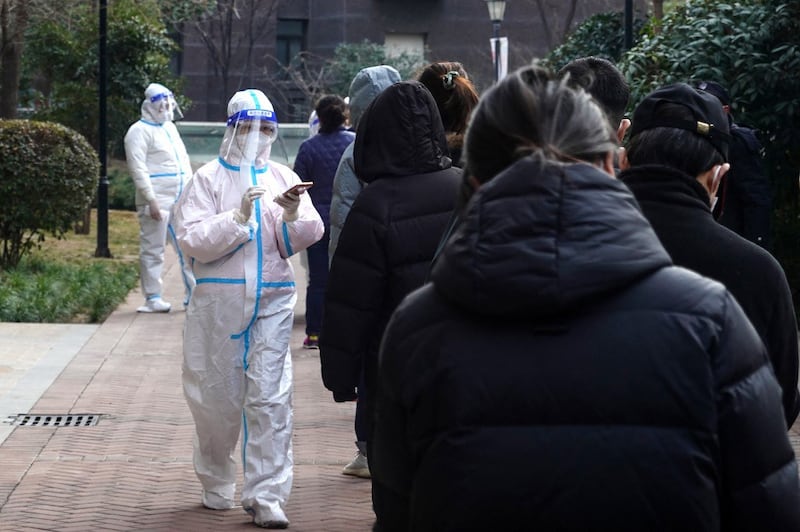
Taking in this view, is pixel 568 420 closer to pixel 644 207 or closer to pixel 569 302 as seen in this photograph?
pixel 569 302

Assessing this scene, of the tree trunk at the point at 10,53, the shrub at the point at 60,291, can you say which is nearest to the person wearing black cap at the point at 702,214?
Result: the shrub at the point at 60,291

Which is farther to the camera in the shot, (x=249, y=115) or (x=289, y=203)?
(x=249, y=115)

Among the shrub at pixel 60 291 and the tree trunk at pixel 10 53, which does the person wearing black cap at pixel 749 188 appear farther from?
the tree trunk at pixel 10 53

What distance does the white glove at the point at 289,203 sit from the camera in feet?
20.2

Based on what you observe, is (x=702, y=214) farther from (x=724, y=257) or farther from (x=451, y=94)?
(x=451, y=94)

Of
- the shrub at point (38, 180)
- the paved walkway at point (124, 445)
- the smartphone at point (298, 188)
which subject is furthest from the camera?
the shrub at point (38, 180)

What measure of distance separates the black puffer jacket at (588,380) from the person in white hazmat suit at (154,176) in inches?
455

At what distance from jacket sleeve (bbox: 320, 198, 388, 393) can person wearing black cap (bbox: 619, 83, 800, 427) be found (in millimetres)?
1601

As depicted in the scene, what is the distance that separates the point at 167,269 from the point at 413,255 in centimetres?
1357

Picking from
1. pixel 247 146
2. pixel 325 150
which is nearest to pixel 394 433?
pixel 247 146

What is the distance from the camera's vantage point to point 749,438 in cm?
228

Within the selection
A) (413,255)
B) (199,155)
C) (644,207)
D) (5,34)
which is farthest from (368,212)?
(199,155)

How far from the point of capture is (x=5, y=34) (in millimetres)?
19312

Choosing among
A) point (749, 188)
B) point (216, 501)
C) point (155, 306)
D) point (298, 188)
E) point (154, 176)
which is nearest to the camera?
point (298, 188)
